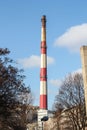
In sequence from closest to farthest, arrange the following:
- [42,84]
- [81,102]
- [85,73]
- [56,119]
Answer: [85,73] → [81,102] → [56,119] → [42,84]

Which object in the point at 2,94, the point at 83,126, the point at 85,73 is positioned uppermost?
the point at 85,73

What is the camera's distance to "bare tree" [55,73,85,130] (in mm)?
49281

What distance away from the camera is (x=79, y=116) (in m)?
50.0

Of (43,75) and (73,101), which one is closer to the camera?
(73,101)

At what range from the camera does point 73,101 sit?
50.3 metres

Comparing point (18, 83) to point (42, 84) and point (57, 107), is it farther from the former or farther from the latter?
point (42, 84)

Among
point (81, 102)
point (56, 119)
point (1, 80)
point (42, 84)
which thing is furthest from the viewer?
point (42, 84)

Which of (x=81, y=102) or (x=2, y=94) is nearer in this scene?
(x=2, y=94)

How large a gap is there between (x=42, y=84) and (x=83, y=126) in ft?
81.7

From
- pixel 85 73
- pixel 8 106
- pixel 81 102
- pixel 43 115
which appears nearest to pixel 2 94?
pixel 8 106

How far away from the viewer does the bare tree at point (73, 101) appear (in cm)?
4928

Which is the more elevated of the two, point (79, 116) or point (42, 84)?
point (42, 84)

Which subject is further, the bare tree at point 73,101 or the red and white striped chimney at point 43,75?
the red and white striped chimney at point 43,75

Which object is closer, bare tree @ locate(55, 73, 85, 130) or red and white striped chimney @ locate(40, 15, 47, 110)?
bare tree @ locate(55, 73, 85, 130)
